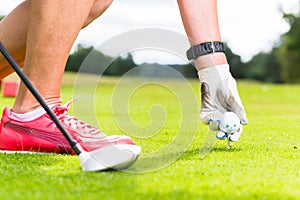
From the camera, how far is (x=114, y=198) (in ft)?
4.72

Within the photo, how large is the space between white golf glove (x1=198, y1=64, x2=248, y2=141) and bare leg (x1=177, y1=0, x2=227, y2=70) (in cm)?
4

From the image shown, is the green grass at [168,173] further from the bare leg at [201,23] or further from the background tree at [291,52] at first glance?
the background tree at [291,52]

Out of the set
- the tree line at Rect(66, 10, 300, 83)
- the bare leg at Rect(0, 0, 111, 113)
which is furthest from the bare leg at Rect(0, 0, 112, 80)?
the tree line at Rect(66, 10, 300, 83)

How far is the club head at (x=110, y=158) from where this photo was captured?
1.80 metres

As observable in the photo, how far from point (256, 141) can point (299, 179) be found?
1.06m

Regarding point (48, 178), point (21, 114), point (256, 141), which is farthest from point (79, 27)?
point (256, 141)

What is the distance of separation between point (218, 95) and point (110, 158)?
2.53ft

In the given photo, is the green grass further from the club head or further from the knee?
the knee

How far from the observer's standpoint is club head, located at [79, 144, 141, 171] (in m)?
1.80

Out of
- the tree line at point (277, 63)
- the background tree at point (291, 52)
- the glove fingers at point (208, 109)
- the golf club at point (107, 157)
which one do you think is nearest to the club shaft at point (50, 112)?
the golf club at point (107, 157)

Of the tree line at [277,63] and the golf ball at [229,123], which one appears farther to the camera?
the tree line at [277,63]

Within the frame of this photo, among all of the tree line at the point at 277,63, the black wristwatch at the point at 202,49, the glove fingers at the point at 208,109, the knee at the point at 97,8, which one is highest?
the knee at the point at 97,8

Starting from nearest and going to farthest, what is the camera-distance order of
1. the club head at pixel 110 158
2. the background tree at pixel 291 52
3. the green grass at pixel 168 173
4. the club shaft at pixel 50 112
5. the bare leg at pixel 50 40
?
the green grass at pixel 168 173, the club head at pixel 110 158, the club shaft at pixel 50 112, the bare leg at pixel 50 40, the background tree at pixel 291 52

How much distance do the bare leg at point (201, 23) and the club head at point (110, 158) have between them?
0.72 meters
